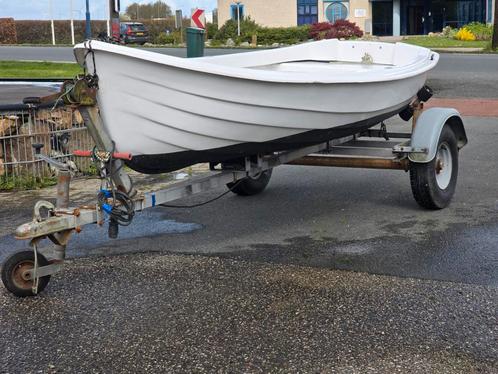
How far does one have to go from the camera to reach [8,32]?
61812mm

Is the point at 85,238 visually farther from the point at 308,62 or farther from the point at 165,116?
the point at 308,62

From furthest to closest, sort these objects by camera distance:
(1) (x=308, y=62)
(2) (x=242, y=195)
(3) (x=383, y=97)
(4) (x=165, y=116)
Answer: (1) (x=308, y=62) < (2) (x=242, y=195) < (3) (x=383, y=97) < (4) (x=165, y=116)

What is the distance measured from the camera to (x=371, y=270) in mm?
5465

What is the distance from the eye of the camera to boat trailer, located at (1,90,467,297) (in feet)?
16.3

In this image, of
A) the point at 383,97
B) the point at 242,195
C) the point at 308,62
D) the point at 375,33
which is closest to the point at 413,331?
the point at 383,97

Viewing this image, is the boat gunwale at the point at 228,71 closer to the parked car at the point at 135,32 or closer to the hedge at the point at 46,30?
the parked car at the point at 135,32

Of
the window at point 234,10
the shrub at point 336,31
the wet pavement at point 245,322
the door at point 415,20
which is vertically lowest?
the wet pavement at point 245,322

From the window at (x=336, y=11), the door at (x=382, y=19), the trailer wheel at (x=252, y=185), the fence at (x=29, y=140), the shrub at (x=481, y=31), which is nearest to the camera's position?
the trailer wheel at (x=252, y=185)

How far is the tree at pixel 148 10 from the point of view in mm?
83062

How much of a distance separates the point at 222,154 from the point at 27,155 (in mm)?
3640

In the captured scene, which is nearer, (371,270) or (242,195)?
(371,270)

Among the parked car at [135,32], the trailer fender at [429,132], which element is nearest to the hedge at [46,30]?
the parked car at [135,32]

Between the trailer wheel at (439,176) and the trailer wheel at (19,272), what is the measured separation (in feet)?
11.6

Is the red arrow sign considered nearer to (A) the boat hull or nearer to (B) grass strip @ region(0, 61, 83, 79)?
(B) grass strip @ region(0, 61, 83, 79)
